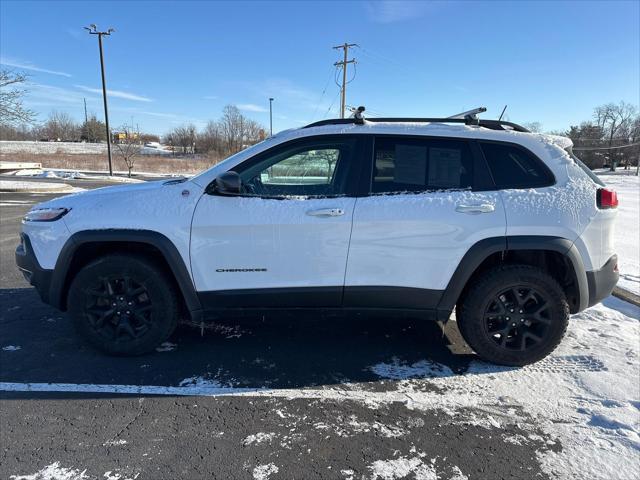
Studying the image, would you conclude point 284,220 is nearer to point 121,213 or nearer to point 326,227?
point 326,227

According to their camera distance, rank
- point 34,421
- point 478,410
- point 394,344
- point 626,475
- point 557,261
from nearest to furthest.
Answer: point 626,475
point 34,421
point 478,410
point 557,261
point 394,344

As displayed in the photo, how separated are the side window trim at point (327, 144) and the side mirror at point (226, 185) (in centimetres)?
9

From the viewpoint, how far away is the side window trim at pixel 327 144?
3.12 metres

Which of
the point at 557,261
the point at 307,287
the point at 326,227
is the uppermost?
the point at 326,227

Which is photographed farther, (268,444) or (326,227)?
(326,227)

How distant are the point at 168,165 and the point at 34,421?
166 ft

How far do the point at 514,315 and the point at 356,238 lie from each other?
1.43 meters

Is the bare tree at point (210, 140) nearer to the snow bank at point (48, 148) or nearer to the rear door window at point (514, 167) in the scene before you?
the snow bank at point (48, 148)

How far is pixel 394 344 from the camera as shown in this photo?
366 cm

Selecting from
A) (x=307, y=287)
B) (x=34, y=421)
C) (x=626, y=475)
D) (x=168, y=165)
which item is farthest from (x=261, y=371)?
(x=168, y=165)

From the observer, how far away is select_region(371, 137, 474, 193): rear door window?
10.3ft

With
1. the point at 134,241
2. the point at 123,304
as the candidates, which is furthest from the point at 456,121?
the point at 123,304

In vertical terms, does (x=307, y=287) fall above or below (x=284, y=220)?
below

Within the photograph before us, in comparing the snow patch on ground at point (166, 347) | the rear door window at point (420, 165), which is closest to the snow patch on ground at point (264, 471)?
the snow patch on ground at point (166, 347)
